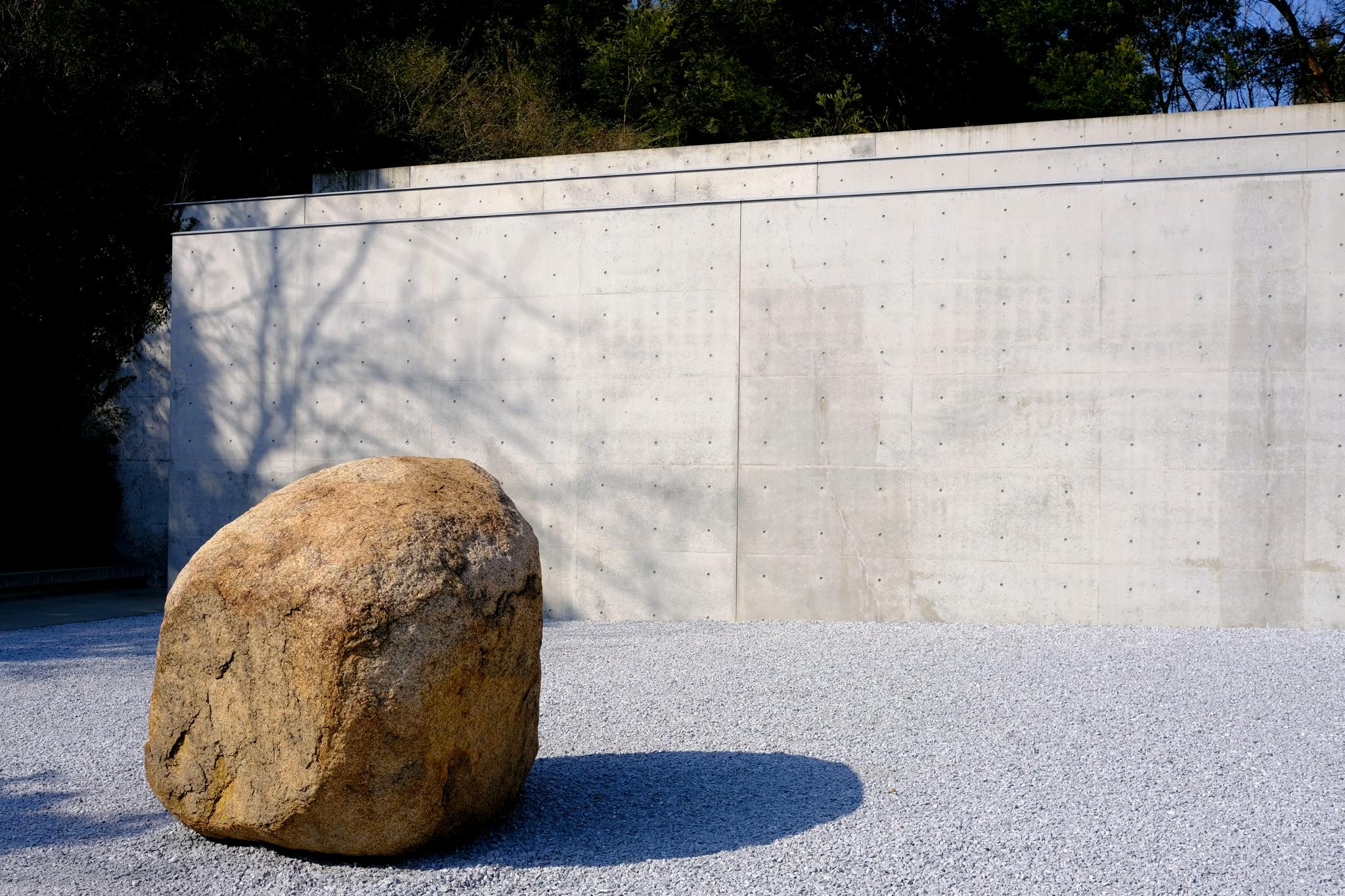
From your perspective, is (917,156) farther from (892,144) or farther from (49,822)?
(49,822)

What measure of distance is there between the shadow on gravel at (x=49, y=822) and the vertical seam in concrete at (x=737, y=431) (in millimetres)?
4870

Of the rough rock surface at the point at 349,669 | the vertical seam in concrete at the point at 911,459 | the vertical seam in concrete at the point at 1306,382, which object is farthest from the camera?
the vertical seam in concrete at the point at 911,459

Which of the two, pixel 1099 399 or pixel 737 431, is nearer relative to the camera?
pixel 1099 399

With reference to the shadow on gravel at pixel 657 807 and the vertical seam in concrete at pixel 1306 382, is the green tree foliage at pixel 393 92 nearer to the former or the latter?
the vertical seam in concrete at pixel 1306 382

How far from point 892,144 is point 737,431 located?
122 inches

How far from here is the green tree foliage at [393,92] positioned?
11.9 meters

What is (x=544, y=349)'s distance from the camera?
346 inches

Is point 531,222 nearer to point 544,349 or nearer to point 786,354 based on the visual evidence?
point 544,349

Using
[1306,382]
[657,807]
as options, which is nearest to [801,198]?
[1306,382]

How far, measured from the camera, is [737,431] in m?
8.30

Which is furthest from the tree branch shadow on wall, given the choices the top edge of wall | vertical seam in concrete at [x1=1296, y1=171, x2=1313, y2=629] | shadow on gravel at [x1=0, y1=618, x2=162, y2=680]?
vertical seam in concrete at [x1=1296, y1=171, x2=1313, y2=629]

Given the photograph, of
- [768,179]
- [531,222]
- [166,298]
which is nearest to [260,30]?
[166,298]

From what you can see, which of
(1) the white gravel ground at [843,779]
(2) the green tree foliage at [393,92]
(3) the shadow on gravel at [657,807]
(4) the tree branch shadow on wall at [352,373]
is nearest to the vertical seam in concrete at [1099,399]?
(1) the white gravel ground at [843,779]

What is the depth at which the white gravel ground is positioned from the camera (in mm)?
3344
